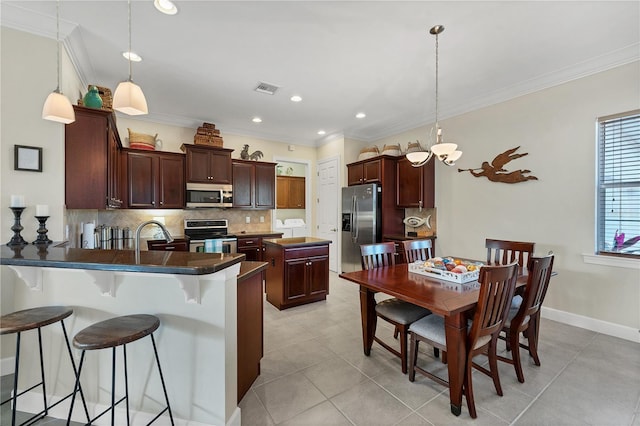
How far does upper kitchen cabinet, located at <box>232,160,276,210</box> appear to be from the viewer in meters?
5.04

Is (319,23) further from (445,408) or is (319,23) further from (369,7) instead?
(445,408)

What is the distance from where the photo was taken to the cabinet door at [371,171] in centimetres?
483

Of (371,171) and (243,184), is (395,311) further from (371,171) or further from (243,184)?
(243,184)

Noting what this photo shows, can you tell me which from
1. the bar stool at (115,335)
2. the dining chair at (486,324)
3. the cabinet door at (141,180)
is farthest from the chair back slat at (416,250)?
the cabinet door at (141,180)

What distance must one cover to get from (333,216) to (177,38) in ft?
13.3

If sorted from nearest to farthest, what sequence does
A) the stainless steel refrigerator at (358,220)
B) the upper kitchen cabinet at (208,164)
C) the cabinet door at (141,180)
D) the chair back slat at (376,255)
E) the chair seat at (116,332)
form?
1. the chair seat at (116,332)
2. the chair back slat at (376,255)
3. the cabinet door at (141,180)
4. the upper kitchen cabinet at (208,164)
5. the stainless steel refrigerator at (358,220)

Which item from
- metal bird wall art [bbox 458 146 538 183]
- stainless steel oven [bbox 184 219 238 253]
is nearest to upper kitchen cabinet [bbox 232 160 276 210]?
stainless steel oven [bbox 184 219 238 253]

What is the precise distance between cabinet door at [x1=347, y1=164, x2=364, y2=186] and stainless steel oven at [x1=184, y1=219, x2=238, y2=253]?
251 centimetres

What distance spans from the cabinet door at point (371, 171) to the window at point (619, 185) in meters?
2.76

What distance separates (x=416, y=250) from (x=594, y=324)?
2.02 m

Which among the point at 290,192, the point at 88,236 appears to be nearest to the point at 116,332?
the point at 88,236

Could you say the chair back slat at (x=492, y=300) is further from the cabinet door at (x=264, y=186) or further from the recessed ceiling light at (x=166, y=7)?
the cabinet door at (x=264, y=186)

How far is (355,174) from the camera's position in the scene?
5.36 metres

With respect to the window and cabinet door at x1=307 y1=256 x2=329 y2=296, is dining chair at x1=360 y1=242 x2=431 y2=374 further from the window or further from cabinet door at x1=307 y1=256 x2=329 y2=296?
the window
